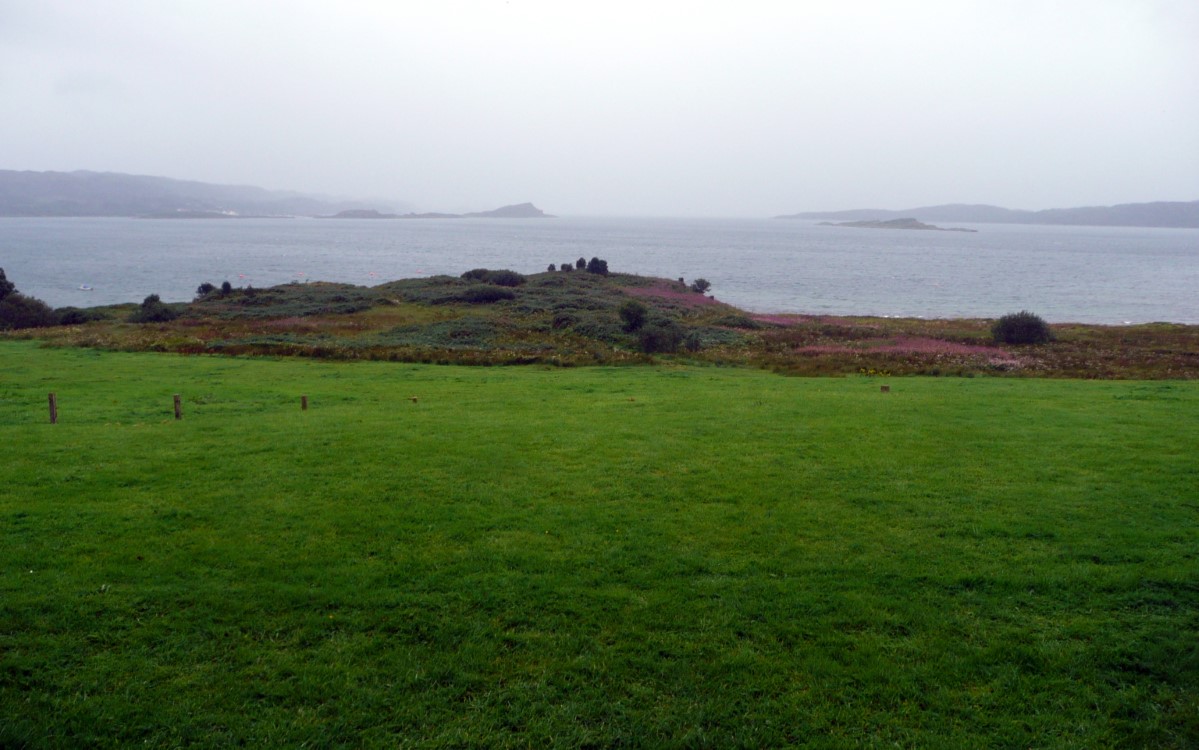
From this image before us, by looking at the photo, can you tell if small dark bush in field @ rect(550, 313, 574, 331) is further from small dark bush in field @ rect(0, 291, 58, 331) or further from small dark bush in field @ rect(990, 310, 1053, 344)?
small dark bush in field @ rect(0, 291, 58, 331)

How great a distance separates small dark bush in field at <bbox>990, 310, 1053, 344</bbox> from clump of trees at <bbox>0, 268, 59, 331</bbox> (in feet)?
170

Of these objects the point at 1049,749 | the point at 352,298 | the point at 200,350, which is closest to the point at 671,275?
the point at 352,298

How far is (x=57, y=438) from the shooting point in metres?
14.2

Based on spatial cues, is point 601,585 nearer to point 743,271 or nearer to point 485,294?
point 485,294

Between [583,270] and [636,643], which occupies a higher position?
[583,270]

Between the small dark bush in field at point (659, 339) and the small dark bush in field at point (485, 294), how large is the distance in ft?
63.0

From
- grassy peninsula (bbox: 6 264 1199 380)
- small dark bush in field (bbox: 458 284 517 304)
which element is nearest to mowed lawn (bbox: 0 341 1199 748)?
grassy peninsula (bbox: 6 264 1199 380)

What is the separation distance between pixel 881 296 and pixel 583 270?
110 feet

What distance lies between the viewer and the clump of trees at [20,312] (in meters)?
44.2

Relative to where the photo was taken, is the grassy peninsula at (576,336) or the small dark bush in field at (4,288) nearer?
the grassy peninsula at (576,336)

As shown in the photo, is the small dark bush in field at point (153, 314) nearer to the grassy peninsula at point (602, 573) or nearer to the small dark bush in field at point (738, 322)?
the grassy peninsula at point (602, 573)

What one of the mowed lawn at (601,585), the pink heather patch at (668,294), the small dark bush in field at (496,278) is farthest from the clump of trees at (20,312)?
the pink heather patch at (668,294)

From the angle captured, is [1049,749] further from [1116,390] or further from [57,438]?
[1116,390]

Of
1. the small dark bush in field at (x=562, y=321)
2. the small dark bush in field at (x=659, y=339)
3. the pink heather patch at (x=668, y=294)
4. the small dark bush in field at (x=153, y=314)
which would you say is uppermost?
the pink heather patch at (x=668, y=294)
